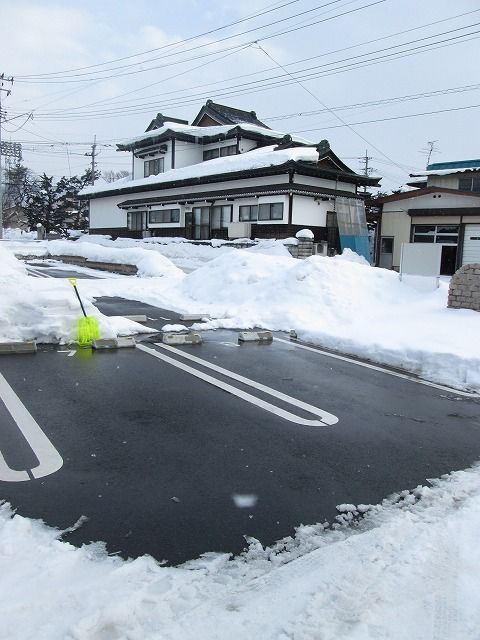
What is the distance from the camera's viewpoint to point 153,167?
36562 millimetres

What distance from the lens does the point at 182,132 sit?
32312mm

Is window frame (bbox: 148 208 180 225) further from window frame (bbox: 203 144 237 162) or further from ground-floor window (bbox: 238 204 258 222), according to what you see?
ground-floor window (bbox: 238 204 258 222)

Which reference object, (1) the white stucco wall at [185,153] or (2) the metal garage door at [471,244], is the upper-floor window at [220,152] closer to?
(1) the white stucco wall at [185,153]

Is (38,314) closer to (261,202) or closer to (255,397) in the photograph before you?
(255,397)

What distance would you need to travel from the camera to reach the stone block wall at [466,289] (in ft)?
28.4

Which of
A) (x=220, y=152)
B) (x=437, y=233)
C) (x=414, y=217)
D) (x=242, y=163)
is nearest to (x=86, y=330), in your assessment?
(x=242, y=163)

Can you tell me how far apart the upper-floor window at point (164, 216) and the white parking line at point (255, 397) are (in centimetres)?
2470

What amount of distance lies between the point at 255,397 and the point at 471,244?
2197 centimetres

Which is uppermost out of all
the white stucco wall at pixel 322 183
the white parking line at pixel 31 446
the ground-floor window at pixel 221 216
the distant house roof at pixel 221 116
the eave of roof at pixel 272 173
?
the distant house roof at pixel 221 116

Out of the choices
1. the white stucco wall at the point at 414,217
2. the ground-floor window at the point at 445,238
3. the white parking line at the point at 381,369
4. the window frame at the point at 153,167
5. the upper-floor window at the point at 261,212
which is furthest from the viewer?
the window frame at the point at 153,167

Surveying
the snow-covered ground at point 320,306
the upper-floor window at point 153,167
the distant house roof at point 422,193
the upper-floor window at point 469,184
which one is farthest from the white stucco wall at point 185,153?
the snow-covered ground at point 320,306

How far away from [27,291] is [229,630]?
693 centimetres

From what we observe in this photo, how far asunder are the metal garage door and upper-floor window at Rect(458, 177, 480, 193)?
483 centimetres

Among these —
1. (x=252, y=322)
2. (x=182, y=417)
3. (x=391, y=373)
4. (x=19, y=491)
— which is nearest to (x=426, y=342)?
(x=391, y=373)
